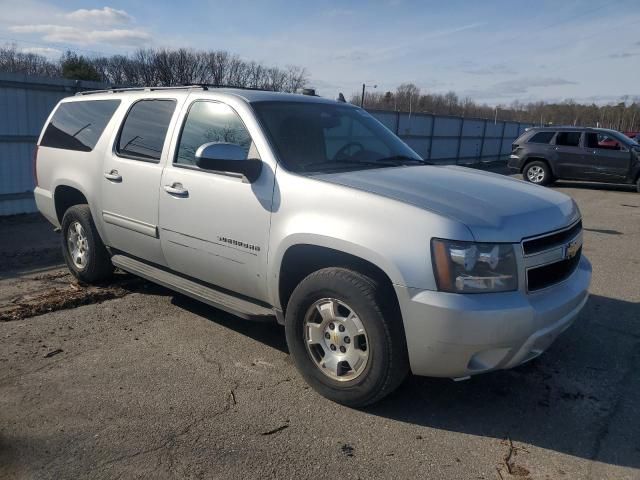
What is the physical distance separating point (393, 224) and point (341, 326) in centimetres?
75

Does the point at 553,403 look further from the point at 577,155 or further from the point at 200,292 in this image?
the point at 577,155

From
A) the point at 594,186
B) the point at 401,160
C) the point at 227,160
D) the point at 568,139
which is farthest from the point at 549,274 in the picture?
the point at 594,186

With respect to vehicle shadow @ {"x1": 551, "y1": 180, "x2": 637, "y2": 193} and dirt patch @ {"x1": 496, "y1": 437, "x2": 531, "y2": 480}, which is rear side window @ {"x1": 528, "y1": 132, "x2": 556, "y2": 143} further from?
dirt patch @ {"x1": 496, "y1": 437, "x2": 531, "y2": 480}

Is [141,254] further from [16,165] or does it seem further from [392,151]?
[16,165]

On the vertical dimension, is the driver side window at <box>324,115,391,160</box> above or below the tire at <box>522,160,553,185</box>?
above

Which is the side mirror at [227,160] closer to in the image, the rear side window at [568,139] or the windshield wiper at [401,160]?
the windshield wiper at [401,160]

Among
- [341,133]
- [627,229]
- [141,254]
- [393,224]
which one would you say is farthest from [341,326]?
[627,229]

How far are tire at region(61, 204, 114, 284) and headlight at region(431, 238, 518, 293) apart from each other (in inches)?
146

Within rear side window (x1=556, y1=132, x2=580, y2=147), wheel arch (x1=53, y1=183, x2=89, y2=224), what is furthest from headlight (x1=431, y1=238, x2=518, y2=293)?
rear side window (x1=556, y1=132, x2=580, y2=147)

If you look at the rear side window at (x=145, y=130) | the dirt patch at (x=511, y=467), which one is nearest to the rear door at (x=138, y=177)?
the rear side window at (x=145, y=130)

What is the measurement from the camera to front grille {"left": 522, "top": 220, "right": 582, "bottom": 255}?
3.09m

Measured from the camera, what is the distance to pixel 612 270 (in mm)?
6797

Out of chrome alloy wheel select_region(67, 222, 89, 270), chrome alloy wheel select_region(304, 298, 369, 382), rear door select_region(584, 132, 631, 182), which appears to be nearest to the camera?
chrome alloy wheel select_region(304, 298, 369, 382)

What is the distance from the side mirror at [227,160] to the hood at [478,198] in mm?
465
